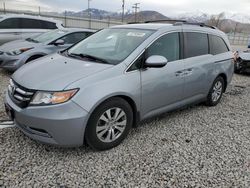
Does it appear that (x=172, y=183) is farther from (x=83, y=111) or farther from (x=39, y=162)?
(x=39, y=162)

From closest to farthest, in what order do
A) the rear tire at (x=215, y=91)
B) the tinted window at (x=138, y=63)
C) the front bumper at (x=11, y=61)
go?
1. the tinted window at (x=138, y=63)
2. the rear tire at (x=215, y=91)
3. the front bumper at (x=11, y=61)

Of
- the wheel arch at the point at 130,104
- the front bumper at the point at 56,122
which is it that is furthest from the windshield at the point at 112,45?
the front bumper at the point at 56,122

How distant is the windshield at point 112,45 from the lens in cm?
321

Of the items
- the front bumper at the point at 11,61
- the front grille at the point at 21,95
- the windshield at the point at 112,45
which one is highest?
the windshield at the point at 112,45

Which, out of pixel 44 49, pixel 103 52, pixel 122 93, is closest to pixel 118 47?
pixel 103 52

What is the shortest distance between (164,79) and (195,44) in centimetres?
114

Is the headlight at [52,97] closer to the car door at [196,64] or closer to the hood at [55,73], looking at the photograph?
the hood at [55,73]

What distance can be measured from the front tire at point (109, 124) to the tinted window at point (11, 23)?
23.5 feet

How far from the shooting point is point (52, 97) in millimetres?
2535

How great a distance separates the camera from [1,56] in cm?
604

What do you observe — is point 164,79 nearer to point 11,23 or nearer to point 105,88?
point 105,88

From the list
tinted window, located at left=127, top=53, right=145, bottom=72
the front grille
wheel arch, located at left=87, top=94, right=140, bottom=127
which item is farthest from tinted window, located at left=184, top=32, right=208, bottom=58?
the front grille

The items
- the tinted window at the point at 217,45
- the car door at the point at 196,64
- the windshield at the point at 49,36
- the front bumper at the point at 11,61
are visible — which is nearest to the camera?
the car door at the point at 196,64

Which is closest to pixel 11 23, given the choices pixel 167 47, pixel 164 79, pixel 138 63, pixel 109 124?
pixel 167 47
